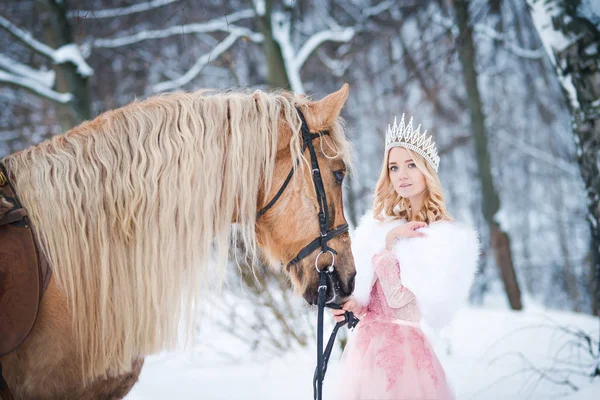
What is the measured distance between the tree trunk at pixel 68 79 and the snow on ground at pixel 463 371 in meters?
3.56

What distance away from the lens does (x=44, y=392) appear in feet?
5.54

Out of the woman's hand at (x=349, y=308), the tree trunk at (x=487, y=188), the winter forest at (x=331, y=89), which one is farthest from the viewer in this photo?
the tree trunk at (x=487, y=188)

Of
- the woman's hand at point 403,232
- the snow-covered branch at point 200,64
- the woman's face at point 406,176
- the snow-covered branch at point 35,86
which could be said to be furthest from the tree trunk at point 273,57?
the woman's hand at point 403,232

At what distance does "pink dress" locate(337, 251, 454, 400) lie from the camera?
→ 6.88ft

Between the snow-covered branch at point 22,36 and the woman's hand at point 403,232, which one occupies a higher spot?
the snow-covered branch at point 22,36

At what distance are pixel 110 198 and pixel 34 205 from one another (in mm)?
285

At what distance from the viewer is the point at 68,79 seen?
612cm

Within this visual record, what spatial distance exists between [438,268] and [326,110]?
924 millimetres

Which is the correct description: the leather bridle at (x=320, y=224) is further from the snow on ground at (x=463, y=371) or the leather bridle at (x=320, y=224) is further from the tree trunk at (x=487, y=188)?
the tree trunk at (x=487, y=188)

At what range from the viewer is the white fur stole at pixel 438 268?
2.12 m

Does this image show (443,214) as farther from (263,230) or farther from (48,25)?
(48,25)

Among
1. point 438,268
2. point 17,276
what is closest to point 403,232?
point 438,268

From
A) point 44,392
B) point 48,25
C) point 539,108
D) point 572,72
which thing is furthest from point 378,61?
point 44,392

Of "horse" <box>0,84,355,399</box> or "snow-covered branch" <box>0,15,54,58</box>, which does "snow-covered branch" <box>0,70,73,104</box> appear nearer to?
"snow-covered branch" <box>0,15,54,58</box>
